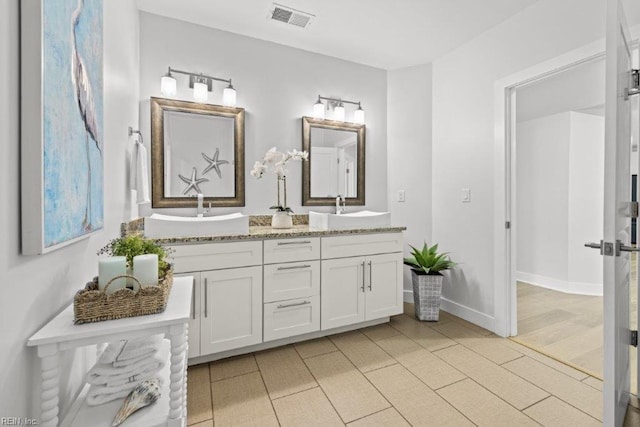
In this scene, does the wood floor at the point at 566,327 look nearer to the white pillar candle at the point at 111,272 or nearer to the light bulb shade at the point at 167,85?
the white pillar candle at the point at 111,272

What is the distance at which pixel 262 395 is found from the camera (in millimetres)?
1674

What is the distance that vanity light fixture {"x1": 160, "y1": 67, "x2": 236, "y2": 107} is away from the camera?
2232 mm

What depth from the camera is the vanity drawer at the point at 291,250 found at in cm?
206

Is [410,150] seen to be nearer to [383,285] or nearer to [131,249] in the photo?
[383,285]

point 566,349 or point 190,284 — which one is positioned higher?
point 190,284

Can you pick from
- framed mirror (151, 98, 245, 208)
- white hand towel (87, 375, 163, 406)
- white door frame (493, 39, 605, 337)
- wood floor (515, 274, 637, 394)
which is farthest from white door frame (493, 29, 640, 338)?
white hand towel (87, 375, 163, 406)

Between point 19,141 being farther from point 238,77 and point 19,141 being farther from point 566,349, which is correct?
point 566,349

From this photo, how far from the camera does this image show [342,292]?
233 centimetres

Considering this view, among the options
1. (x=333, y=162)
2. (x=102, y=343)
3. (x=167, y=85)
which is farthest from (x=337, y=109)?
(x=102, y=343)

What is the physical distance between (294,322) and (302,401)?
1.93ft

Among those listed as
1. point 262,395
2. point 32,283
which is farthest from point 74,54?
point 262,395

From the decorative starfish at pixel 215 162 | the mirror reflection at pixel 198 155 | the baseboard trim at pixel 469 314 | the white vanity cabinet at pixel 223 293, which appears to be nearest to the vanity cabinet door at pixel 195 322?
the white vanity cabinet at pixel 223 293

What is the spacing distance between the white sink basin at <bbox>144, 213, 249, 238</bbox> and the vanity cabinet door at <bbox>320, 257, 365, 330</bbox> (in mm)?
685

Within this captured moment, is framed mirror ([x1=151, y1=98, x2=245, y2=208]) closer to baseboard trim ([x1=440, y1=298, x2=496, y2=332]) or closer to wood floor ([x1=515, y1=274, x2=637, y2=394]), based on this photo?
baseboard trim ([x1=440, y1=298, x2=496, y2=332])
